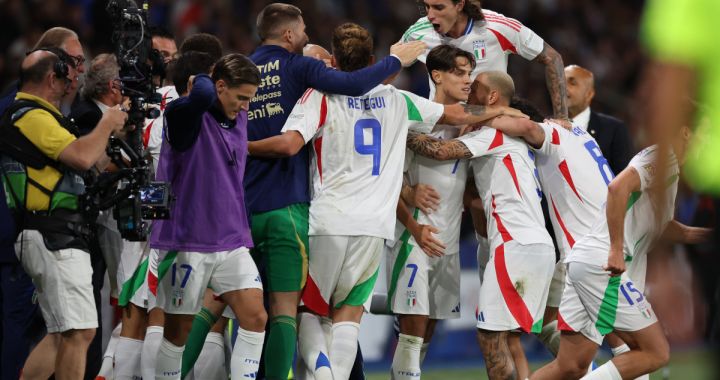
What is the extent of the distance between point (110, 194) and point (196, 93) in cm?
107

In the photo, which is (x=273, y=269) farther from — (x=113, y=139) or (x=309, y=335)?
(x=113, y=139)

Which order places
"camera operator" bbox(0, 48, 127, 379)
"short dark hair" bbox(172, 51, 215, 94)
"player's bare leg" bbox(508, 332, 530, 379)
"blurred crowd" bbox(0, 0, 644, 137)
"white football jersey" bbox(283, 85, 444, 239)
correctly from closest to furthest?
"camera operator" bbox(0, 48, 127, 379) < "white football jersey" bbox(283, 85, 444, 239) < "short dark hair" bbox(172, 51, 215, 94) < "player's bare leg" bbox(508, 332, 530, 379) < "blurred crowd" bbox(0, 0, 644, 137)

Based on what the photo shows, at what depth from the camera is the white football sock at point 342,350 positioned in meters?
7.01

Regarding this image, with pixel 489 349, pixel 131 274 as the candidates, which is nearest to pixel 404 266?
pixel 489 349

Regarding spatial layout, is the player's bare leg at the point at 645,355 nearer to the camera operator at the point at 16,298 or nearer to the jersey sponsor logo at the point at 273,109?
the jersey sponsor logo at the point at 273,109

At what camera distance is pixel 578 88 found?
10.2 metres

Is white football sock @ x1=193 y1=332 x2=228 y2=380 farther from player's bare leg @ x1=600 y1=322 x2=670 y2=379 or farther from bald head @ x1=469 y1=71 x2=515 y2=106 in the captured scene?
player's bare leg @ x1=600 y1=322 x2=670 y2=379

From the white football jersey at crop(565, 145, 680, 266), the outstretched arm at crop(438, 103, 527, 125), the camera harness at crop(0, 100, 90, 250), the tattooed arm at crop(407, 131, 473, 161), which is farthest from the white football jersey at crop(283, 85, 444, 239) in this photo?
the camera harness at crop(0, 100, 90, 250)

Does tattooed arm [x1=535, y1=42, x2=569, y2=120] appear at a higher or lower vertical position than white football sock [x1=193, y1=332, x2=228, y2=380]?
higher

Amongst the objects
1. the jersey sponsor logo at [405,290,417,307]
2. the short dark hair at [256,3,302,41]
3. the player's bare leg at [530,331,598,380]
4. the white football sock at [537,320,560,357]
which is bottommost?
the white football sock at [537,320,560,357]

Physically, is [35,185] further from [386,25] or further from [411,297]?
[386,25]

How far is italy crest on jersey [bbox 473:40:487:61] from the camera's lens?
27.3 ft

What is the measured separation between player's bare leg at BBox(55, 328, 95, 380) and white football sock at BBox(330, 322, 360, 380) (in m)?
1.59

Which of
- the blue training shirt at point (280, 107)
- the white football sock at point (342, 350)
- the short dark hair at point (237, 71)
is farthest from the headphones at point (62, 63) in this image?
the white football sock at point (342, 350)
